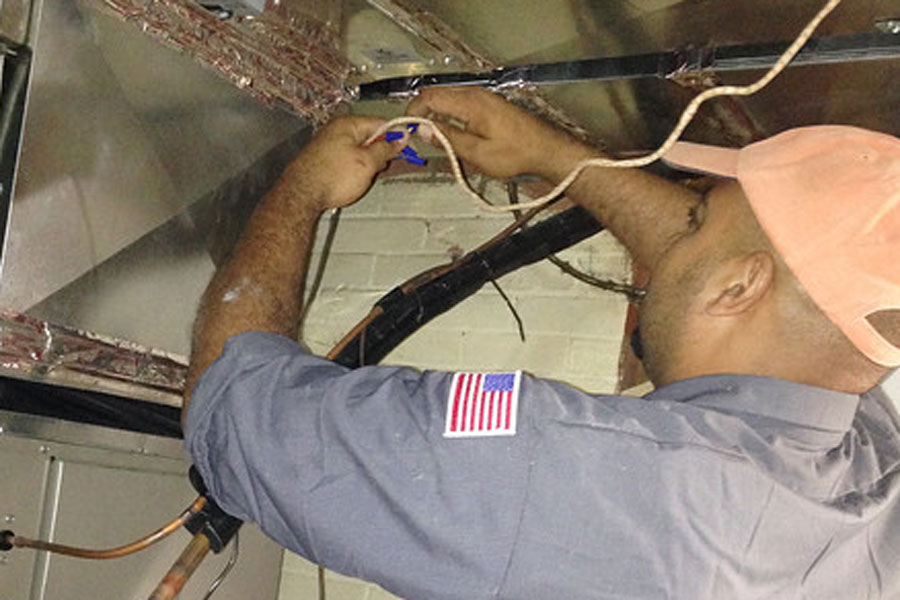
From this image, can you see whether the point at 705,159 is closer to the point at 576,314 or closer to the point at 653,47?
the point at 653,47

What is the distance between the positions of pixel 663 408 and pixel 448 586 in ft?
0.92

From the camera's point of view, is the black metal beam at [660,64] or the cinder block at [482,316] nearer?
the black metal beam at [660,64]

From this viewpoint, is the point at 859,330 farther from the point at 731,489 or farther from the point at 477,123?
the point at 477,123

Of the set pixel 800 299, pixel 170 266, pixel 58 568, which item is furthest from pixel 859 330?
pixel 58 568

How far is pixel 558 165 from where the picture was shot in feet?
4.65

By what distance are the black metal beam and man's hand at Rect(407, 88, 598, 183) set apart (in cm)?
5

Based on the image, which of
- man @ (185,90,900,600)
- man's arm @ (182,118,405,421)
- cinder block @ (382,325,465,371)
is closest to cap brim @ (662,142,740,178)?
man @ (185,90,900,600)

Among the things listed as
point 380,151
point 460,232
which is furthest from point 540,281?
point 380,151

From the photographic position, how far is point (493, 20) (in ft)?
3.96

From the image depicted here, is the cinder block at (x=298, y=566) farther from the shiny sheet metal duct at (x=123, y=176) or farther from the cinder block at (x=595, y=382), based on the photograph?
the shiny sheet metal duct at (x=123, y=176)

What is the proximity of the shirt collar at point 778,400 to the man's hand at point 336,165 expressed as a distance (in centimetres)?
49

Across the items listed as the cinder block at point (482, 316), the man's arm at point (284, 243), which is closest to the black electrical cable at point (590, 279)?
the cinder block at point (482, 316)

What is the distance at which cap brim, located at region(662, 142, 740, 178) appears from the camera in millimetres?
1189

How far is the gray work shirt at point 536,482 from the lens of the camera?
3.10 ft
